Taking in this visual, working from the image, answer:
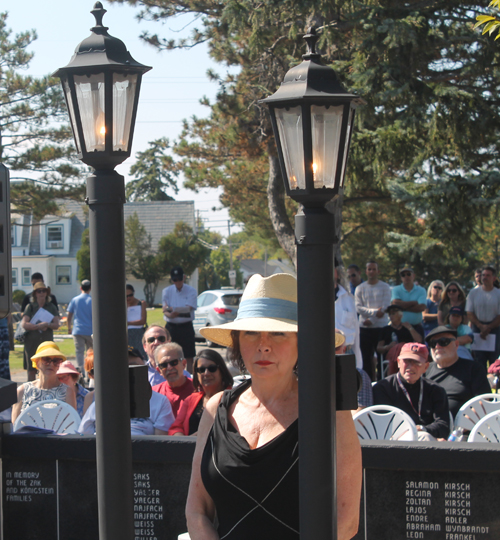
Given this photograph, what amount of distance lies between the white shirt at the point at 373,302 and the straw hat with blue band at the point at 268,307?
789cm

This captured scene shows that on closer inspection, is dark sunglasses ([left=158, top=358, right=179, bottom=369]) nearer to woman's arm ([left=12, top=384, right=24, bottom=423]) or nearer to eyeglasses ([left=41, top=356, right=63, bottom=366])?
eyeglasses ([left=41, top=356, right=63, bottom=366])

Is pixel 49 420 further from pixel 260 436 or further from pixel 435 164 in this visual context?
pixel 435 164

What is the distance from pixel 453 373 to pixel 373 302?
3.99 meters

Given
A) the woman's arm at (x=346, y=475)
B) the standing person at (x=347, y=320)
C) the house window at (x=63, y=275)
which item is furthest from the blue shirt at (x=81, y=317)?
the house window at (x=63, y=275)

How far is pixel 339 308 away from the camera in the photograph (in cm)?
873

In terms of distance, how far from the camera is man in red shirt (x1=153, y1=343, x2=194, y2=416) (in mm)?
6094

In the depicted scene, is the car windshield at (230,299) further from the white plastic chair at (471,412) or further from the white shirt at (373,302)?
the white plastic chair at (471,412)

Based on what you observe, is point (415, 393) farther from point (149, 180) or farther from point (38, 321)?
point (149, 180)

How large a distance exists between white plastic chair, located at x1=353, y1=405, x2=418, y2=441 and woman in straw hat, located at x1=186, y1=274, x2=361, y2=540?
2714 millimetres

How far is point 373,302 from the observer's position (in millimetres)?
10539

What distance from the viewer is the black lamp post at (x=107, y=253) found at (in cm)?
279

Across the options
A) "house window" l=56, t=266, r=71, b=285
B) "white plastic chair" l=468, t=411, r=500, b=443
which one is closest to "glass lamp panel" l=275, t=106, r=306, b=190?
"white plastic chair" l=468, t=411, r=500, b=443

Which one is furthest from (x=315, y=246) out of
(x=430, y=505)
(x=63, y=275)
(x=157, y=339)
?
(x=63, y=275)

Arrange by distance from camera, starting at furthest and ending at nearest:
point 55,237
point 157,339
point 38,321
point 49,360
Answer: point 55,237 < point 38,321 < point 157,339 < point 49,360
